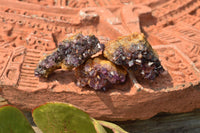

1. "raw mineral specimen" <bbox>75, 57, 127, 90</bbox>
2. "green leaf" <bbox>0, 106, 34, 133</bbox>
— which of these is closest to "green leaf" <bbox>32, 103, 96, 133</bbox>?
"green leaf" <bbox>0, 106, 34, 133</bbox>

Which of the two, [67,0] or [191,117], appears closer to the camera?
[191,117]

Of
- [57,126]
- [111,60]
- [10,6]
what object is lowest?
[57,126]

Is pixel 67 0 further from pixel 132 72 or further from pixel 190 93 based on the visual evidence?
pixel 190 93

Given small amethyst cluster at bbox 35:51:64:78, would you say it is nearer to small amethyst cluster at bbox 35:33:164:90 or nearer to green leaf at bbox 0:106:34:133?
small amethyst cluster at bbox 35:33:164:90

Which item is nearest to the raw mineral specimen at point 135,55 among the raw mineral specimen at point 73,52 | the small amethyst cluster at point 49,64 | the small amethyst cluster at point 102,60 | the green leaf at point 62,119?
the small amethyst cluster at point 102,60

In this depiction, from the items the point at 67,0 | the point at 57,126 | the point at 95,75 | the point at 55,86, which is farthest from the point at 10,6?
the point at 57,126

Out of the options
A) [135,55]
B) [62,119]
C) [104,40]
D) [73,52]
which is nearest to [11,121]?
[62,119]

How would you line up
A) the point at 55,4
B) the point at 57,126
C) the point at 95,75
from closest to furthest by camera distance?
the point at 57,126 < the point at 95,75 < the point at 55,4

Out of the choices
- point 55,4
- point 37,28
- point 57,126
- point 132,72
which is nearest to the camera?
point 57,126
